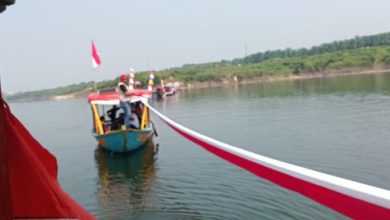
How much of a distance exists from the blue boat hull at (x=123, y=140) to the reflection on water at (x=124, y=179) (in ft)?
1.06

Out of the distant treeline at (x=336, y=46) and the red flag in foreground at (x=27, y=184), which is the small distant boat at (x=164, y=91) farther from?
the distant treeline at (x=336, y=46)

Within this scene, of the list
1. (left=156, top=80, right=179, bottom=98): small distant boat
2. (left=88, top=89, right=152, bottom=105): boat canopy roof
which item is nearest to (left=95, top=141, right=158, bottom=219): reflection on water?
(left=88, top=89, right=152, bottom=105): boat canopy roof

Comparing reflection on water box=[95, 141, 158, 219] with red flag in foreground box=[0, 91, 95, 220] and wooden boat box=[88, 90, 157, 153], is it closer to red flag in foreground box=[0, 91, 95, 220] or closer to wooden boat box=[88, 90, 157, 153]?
wooden boat box=[88, 90, 157, 153]

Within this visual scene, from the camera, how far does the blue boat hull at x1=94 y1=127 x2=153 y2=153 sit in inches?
628

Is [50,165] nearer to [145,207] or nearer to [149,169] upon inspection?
[145,207]

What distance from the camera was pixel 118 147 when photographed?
16391 mm

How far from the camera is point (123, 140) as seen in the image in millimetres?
16094

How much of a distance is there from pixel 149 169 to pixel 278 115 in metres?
13.8

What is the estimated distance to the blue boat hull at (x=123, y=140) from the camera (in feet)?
52.3

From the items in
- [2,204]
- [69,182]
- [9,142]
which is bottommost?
[69,182]

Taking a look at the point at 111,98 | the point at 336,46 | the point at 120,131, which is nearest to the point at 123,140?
the point at 120,131

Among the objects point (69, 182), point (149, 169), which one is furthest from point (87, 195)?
point (149, 169)

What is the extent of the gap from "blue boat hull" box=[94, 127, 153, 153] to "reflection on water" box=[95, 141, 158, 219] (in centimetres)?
32

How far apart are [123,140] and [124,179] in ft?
11.0
